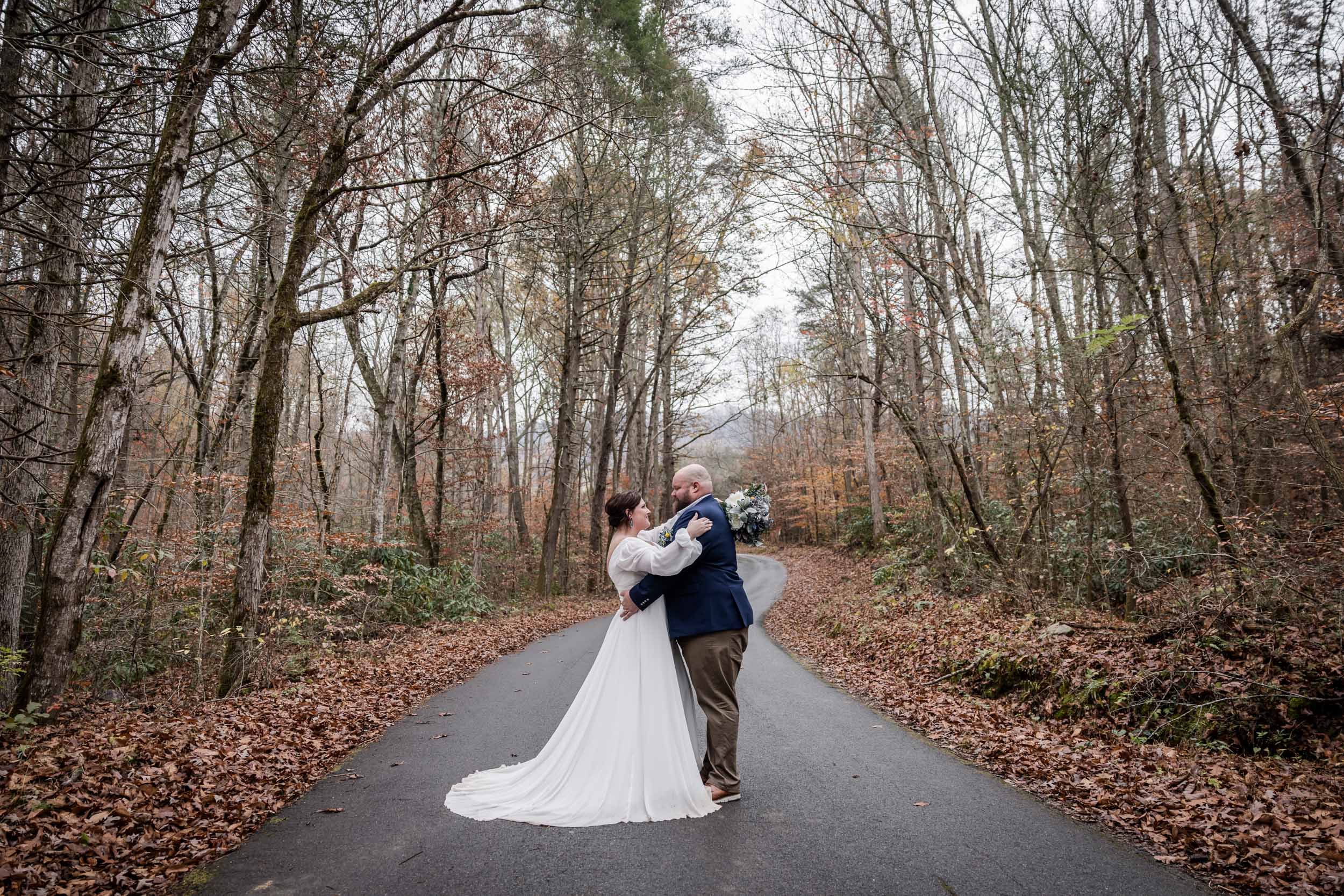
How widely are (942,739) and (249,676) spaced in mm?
7516

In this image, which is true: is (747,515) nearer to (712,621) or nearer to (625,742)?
(712,621)

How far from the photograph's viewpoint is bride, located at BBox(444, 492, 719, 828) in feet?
14.7

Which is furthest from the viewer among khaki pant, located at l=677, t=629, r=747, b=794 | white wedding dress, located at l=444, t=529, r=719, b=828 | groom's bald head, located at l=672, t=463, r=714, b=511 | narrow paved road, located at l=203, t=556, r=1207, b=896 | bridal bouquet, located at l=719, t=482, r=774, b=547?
bridal bouquet, located at l=719, t=482, r=774, b=547

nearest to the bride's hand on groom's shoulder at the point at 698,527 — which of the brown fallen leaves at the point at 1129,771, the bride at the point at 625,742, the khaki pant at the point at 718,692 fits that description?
the bride at the point at 625,742

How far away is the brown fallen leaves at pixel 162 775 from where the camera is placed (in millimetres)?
3709

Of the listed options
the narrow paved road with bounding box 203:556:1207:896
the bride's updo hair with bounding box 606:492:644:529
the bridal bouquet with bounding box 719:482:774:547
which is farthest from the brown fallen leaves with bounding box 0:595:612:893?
the bridal bouquet with bounding box 719:482:774:547

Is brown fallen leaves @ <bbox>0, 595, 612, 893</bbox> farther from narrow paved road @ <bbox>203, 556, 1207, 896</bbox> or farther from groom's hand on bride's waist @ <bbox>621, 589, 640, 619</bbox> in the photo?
groom's hand on bride's waist @ <bbox>621, 589, 640, 619</bbox>

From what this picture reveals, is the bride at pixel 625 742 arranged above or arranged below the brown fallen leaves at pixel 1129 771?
above

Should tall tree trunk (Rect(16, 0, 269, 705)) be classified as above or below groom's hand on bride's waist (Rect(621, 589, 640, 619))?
above

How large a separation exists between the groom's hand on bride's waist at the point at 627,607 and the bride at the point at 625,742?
0.17 ft

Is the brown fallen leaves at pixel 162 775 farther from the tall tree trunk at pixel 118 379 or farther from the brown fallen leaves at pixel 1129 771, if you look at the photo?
the brown fallen leaves at pixel 1129 771

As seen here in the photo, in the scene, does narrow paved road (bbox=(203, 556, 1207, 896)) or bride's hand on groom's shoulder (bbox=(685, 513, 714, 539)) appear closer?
narrow paved road (bbox=(203, 556, 1207, 896))

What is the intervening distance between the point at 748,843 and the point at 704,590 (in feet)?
5.13

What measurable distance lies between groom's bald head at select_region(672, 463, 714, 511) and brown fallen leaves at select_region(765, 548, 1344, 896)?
325 cm
